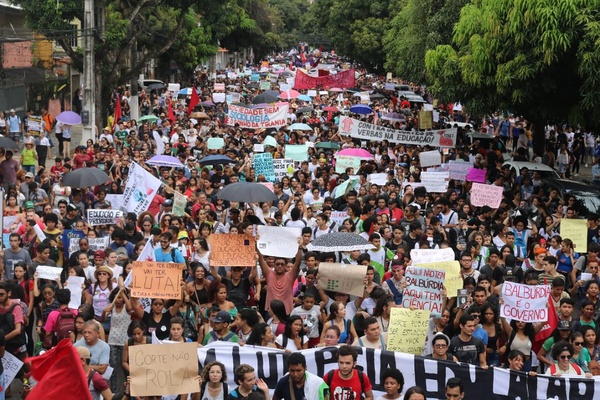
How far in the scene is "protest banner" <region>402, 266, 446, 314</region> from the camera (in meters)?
10.8

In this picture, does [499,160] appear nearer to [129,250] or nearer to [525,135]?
[525,135]

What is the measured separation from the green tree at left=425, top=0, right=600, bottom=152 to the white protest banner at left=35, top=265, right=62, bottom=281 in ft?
33.1

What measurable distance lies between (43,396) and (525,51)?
13.6 meters

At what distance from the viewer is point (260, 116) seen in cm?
2642

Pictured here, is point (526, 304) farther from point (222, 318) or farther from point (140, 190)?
point (140, 190)

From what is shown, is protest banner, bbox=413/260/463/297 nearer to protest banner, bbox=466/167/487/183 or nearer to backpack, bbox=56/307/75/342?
backpack, bbox=56/307/75/342

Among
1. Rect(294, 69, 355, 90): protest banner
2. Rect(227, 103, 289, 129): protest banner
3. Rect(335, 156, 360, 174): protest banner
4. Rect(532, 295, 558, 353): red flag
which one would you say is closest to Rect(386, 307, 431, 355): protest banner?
Rect(532, 295, 558, 353): red flag

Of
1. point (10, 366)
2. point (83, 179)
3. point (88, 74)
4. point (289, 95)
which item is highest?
A: point (88, 74)

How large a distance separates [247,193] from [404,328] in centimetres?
557

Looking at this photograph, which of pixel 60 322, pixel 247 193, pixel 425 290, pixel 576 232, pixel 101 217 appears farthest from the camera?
pixel 247 193

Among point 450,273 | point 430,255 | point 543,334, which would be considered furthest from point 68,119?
point 543,334

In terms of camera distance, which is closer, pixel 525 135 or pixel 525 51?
pixel 525 51

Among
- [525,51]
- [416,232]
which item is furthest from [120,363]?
[525,51]

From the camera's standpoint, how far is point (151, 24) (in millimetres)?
43188
